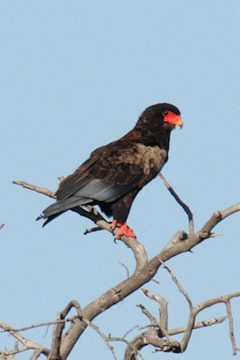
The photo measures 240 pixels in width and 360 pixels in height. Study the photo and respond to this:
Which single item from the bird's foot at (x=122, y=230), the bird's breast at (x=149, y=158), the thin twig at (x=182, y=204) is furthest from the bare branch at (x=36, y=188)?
the thin twig at (x=182, y=204)

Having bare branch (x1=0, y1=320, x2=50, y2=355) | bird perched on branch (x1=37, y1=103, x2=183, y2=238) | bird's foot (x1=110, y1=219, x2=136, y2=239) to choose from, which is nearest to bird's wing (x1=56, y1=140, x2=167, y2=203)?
bird perched on branch (x1=37, y1=103, x2=183, y2=238)

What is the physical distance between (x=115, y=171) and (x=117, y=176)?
0.21 feet

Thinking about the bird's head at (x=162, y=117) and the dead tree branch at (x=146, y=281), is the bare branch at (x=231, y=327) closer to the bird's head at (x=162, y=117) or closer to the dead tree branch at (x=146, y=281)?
the dead tree branch at (x=146, y=281)

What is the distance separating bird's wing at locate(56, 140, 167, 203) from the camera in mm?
7473

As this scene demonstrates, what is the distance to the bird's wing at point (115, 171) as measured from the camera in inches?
294

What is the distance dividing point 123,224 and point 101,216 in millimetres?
262

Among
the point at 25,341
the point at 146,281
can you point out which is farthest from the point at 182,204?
the point at 25,341

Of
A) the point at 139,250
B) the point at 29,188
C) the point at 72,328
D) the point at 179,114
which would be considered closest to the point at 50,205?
the point at 29,188

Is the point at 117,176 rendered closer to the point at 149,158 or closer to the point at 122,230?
the point at 149,158

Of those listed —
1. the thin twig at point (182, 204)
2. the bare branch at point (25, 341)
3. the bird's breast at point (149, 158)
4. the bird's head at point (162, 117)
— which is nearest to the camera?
A: the bare branch at point (25, 341)

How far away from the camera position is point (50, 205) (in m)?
7.00

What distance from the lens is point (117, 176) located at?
25.4 feet

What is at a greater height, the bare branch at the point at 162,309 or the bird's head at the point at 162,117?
the bird's head at the point at 162,117

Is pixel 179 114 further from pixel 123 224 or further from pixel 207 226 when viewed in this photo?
pixel 207 226
